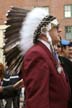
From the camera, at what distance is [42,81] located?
3.91m

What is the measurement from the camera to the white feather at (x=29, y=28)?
168 inches

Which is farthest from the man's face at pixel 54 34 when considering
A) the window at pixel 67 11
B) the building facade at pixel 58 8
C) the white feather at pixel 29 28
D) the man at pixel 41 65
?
the window at pixel 67 11

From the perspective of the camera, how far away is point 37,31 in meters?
4.23

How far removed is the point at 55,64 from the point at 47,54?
5.2 inches

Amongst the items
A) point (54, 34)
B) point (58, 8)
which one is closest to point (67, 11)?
point (58, 8)

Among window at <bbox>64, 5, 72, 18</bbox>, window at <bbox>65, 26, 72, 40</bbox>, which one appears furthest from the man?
window at <bbox>64, 5, 72, 18</bbox>

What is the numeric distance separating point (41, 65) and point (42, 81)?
13 cm

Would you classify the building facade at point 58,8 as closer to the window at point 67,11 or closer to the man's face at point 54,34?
the window at point 67,11

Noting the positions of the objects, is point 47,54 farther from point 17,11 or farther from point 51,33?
point 17,11

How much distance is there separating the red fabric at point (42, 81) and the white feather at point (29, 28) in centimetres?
15

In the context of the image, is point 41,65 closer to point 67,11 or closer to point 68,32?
point 68,32

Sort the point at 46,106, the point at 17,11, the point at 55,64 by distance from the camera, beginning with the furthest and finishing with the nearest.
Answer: the point at 17,11 < the point at 55,64 < the point at 46,106

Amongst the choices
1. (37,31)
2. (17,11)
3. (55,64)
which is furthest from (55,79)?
(17,11)

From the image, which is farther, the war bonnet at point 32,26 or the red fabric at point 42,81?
the war bonnet at point 32,26
